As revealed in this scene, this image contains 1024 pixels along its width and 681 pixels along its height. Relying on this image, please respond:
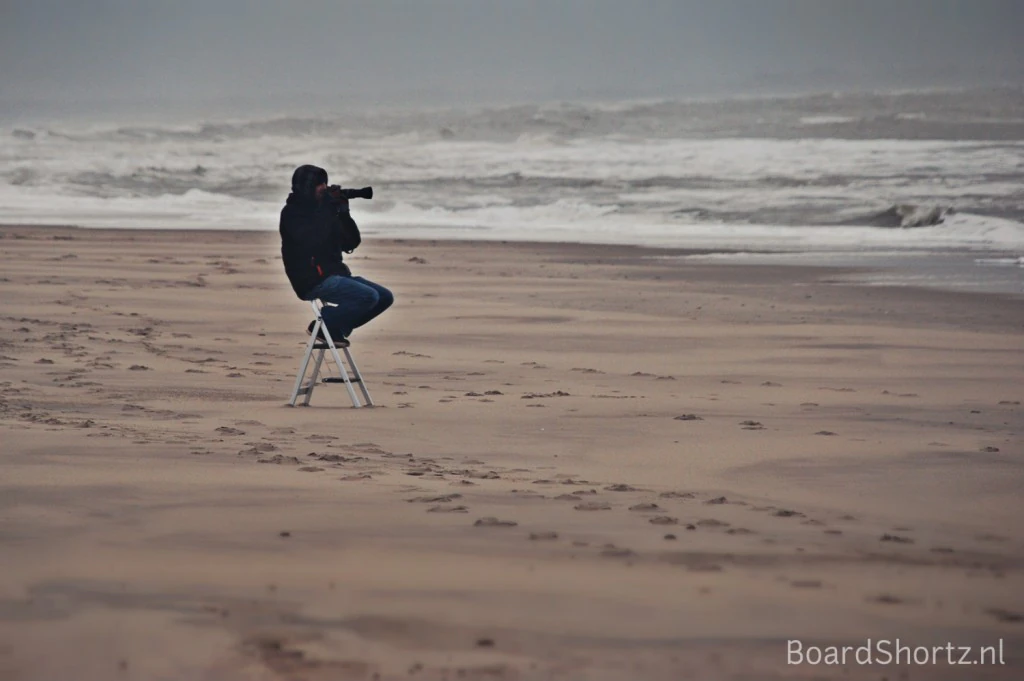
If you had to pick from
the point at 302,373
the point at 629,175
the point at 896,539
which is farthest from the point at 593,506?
the point at 629,175

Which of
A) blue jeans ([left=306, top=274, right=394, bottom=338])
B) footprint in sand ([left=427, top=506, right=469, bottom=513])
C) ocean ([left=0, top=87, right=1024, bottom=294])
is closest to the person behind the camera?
footprint in sand ([left=427, top=506, right=469, bottom=513])

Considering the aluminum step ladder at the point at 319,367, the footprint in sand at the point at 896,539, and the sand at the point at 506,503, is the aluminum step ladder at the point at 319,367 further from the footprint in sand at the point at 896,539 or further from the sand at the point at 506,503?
the footprint in sand at the point at 896,539

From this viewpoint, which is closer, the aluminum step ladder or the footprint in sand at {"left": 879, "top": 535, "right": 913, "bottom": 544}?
the footprint in sand at {"left": 879, "top": 535, "right": 913, "bottom": 544}

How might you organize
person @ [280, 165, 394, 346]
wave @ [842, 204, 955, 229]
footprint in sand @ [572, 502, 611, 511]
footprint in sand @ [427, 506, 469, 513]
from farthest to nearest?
wave @ [842, 204, 955, 229] → person @ [280, 165, 394, 346] → footprint in sand @ [572, 502, 611, 511] → footprint in sand @ [427, 506, 469, 513]

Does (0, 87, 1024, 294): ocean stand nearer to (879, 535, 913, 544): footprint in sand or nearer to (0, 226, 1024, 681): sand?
(0, 226, 1024, 681): sand

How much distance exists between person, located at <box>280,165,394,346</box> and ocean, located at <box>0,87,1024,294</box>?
10682 mm

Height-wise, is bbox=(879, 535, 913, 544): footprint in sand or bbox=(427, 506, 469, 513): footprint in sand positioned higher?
bbox=(427, 506, 469, 513): footprint in sand

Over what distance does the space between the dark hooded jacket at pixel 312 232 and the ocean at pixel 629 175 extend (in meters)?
10.8

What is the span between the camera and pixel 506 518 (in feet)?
19.2

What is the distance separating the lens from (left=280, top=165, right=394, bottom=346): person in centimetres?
877

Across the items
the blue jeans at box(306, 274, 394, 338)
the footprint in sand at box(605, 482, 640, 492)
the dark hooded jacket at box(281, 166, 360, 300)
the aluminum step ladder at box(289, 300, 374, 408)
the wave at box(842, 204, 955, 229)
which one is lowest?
the wave at box(842, 204, 955, 229)

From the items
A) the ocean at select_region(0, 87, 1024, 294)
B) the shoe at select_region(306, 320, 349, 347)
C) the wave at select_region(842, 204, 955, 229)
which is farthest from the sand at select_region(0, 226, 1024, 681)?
the wave at select_region(842, 204, 955, 229)

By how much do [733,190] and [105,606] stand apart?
40.2m

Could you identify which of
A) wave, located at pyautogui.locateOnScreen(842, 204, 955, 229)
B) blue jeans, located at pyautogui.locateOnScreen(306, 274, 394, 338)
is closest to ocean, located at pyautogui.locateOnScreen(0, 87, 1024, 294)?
wave, located at pyautogui.locateOnScreen(842, 204, 955, 229)
